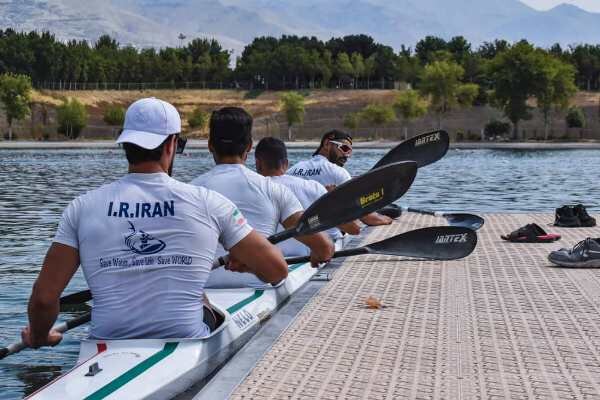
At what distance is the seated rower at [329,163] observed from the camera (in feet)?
45.6

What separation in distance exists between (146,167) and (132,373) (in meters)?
1.19

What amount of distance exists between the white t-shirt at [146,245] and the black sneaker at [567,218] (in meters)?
12.0

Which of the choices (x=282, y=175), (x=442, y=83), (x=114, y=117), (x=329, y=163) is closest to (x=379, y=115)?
(x=442, y=83)

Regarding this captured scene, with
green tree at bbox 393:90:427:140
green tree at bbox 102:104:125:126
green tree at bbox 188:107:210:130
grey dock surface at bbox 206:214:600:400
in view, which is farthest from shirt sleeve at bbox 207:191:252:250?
green tree at bbox 188:107:210:130

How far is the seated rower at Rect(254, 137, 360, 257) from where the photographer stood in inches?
423

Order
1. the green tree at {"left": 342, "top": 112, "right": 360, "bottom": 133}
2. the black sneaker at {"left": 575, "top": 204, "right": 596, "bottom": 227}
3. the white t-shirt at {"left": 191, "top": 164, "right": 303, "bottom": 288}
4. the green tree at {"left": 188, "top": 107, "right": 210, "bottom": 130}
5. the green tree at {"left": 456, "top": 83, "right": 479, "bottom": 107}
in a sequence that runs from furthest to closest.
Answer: the green tree at {"left": 188, "top": 107, "right": 210, "bottom": 130} → the green tree at {"left": 456, "top": 83, "right": 479, "bottom": 107} → the green tree at {"left": 342, "top": 112, "right": 360, "bottom": 133} → the black sneaker at {"left": 575, "top": 204, "right": 596, "bottom": 227} → the white t-shirt at {"left": 191, "top": 164, "right": 303, "bottom": 288}

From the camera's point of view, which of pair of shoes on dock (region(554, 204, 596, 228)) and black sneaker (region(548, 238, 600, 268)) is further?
pair of shoes on dock (region(554, 204, 596, 228))

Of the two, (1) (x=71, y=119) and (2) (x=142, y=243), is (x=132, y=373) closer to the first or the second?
(2) (x=142, y=243)

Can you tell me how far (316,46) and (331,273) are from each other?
620ft

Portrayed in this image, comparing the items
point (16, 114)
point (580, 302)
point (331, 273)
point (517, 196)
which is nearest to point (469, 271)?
point (331, 273)

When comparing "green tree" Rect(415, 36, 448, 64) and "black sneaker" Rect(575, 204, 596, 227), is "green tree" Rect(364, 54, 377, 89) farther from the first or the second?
"black sneaker" Rect(575, 204, 596, 227)

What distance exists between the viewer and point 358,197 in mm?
8445

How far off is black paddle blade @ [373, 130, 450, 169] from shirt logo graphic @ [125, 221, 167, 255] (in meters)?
10.6

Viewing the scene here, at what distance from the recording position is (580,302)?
381 inches
